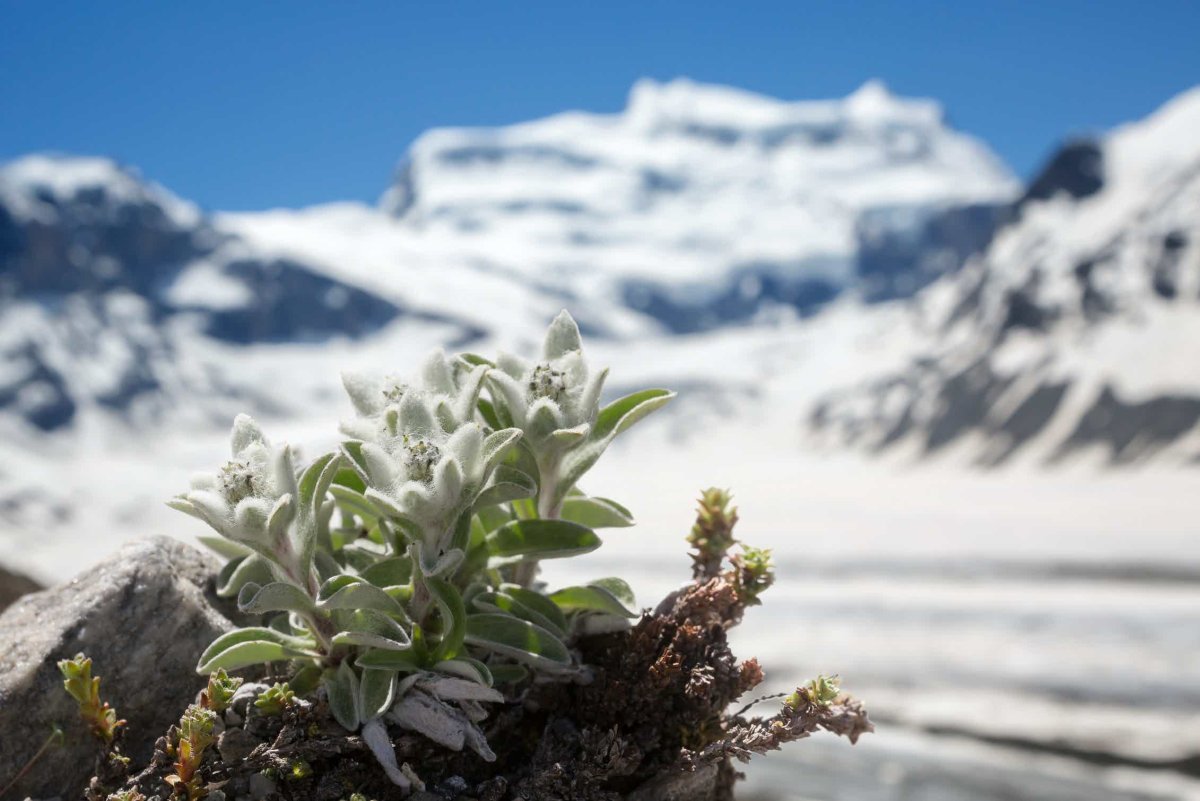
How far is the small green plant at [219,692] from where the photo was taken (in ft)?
7.54

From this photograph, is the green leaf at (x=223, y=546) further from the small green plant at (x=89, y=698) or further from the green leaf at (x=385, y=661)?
the green leaf at (x=385, y=661)

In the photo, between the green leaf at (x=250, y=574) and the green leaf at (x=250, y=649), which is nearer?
the green leaf at (x=250, y=649)

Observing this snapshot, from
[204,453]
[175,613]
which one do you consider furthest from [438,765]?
[204,453]

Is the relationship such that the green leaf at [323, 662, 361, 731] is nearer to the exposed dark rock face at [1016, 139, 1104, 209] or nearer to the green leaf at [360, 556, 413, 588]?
the green leaf at [360, 556, 413, 588]

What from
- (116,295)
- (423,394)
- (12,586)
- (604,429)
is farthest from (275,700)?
(116,295)

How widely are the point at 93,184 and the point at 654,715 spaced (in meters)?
153

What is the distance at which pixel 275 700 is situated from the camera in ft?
7.69

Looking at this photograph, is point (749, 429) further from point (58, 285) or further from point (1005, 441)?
point (58, 285)

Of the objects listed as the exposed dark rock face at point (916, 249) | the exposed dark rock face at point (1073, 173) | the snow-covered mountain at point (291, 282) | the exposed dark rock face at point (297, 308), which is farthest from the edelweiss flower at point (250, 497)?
the exposed dark rock face at point (916, 249)

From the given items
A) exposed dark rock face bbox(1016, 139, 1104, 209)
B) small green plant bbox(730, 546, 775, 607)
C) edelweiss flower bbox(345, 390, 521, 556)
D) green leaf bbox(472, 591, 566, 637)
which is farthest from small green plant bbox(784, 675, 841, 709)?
exposed dark rock face bbox(1016, 139, 1104, 209)

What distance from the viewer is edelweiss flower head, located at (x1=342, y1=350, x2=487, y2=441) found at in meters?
2.52

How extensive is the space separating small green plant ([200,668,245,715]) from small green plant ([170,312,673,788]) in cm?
7

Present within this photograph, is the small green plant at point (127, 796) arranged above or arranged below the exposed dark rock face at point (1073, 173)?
below

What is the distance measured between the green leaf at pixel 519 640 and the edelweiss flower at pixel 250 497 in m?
0.52
